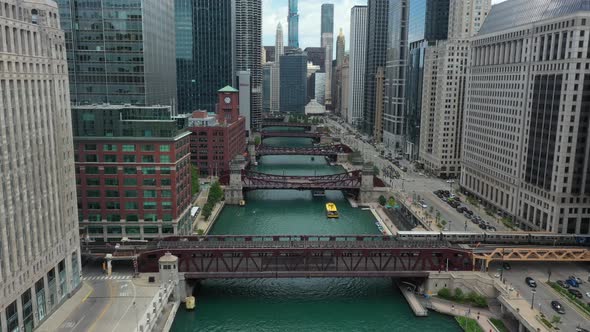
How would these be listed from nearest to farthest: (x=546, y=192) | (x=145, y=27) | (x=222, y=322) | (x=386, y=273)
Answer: (x=222, y=322) < (x=386, y=273) < (x=546, y=192) < (x=145, y=27)

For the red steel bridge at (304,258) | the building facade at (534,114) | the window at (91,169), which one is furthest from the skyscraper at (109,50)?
the building facade at (534,114)

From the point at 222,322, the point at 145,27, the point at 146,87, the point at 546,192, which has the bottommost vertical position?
the point at 222,322

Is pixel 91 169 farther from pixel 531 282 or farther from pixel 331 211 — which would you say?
pixel 531 282

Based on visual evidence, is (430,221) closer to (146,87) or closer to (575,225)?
(575,225)

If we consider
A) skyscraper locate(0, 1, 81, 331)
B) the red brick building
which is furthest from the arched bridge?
skyscraper locate(0, 1, 81, 331)

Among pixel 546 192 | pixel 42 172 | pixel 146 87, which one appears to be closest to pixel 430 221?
pixel 546 192

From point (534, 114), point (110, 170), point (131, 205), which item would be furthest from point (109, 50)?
point (534, 114)
